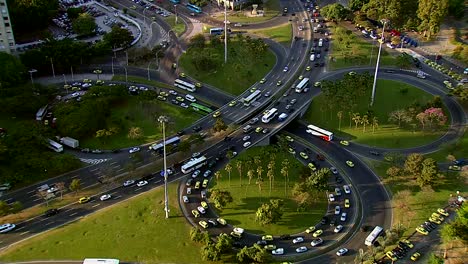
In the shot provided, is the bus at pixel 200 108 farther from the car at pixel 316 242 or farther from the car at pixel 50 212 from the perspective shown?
the car at pixel 316 242

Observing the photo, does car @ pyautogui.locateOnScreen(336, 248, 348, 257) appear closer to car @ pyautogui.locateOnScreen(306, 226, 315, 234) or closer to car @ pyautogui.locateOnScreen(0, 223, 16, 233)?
car @ pyautogui.locateOnScreen(306, 226, 315, 234)

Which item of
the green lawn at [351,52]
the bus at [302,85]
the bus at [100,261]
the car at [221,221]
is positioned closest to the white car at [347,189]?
the car at [221,221]

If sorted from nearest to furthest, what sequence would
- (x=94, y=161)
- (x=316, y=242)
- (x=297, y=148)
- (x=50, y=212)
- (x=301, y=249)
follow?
(x=301, y=249)
(x=316, y=242)
(x=50, y=212)
(x=94, y=161)
(x=297, y=148)

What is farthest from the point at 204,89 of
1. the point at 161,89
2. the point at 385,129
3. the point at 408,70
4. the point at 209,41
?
the point at 408,70

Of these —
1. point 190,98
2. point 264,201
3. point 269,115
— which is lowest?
point 264,201

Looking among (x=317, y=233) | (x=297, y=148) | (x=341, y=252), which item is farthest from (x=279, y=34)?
(x=341, y=252)

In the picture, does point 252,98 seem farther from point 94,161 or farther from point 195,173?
point 94,161

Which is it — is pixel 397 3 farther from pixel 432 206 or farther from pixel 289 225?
pixel 289 225
